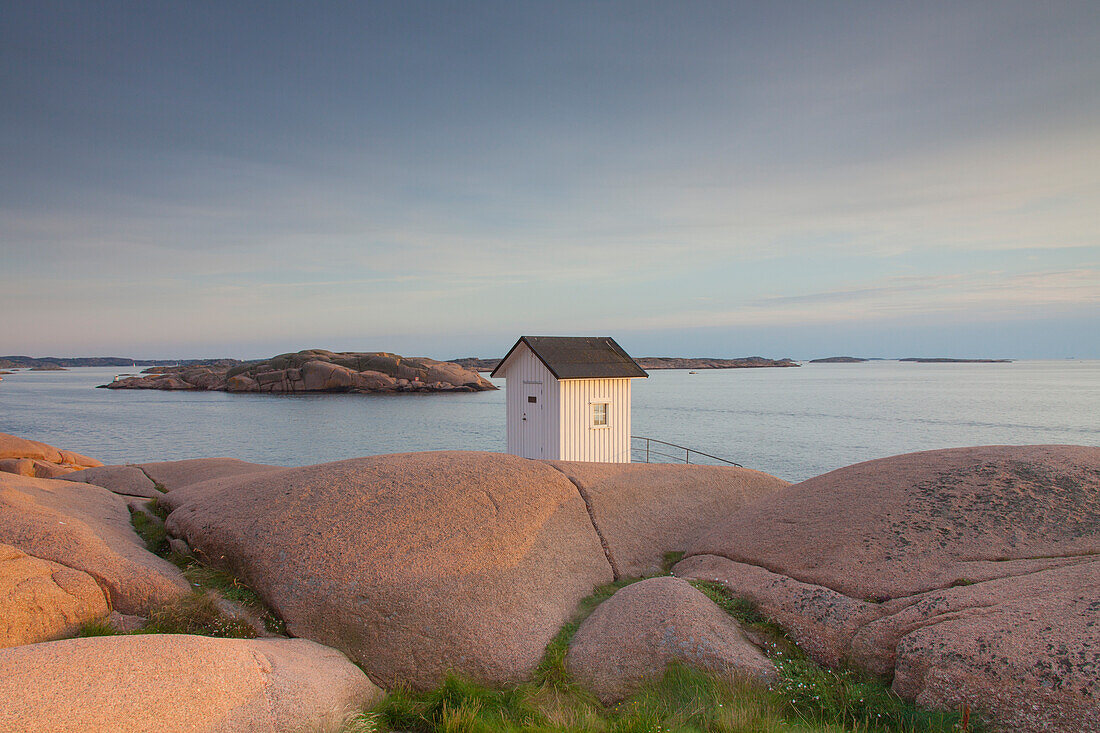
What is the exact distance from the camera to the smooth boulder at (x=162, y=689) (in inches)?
194

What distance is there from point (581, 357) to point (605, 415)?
2429 millimetres

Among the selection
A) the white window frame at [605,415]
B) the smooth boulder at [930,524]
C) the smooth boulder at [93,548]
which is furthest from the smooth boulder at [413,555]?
the white window frame at [605,415]

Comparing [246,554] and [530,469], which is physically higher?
[530,469]

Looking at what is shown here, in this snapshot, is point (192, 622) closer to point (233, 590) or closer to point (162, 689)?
point (233, 590)

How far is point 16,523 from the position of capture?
29.7 ft

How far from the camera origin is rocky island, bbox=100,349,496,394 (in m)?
101

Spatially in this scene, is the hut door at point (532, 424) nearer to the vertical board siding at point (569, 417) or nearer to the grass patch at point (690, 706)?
the vertical board siding at point (569, 417)

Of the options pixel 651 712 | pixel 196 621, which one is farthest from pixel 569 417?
pixel 651 712

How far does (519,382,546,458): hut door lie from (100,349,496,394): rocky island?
80.3 metres

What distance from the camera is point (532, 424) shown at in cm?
2370

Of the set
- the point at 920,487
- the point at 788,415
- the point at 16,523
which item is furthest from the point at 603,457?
the point at 788,415

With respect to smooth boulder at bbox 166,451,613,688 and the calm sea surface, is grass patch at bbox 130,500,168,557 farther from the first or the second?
the calm sea surface

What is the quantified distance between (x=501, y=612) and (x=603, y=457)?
14684mm

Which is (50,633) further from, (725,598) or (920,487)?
(920,487)
